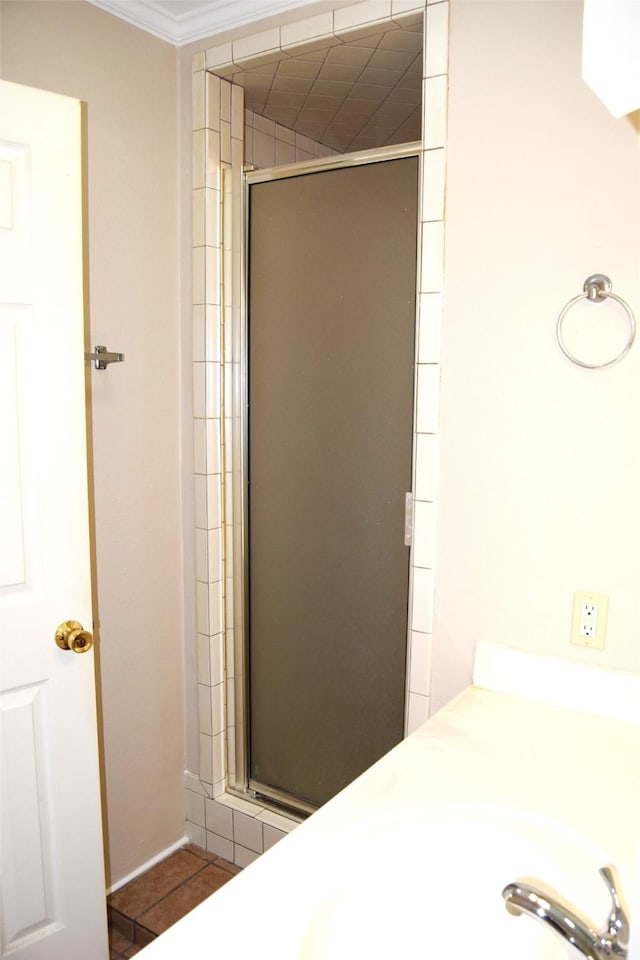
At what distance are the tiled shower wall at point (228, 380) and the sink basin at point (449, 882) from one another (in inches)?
25.6

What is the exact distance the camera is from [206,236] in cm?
→ 201

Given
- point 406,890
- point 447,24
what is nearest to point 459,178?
point 447,24

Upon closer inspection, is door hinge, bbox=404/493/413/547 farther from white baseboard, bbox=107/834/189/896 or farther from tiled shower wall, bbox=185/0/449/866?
white baseboard, bbox=107/834/189/896

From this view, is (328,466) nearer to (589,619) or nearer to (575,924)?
(589,619)

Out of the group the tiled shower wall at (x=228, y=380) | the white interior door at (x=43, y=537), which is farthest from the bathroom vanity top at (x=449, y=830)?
the white interior door at (x=43, y=537)

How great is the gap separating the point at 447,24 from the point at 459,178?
322 mm

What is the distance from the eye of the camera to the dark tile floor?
1890 millimetres

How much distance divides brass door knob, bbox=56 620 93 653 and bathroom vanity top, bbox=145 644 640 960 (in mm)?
683

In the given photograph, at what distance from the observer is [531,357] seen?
1507mm

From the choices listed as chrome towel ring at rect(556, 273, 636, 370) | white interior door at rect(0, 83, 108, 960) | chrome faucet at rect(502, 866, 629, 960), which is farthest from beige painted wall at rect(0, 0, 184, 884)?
chrome faucet at rect(502, 866, 629, 960)

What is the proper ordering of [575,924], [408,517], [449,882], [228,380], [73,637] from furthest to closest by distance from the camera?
[228,380] → [408,517] → [73,637] → [449,882] → [575,924]

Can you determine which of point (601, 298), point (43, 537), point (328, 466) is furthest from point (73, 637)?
point (601, 298)

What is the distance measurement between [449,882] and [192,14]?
2079 mm

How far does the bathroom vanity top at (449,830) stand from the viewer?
84 centimetres
